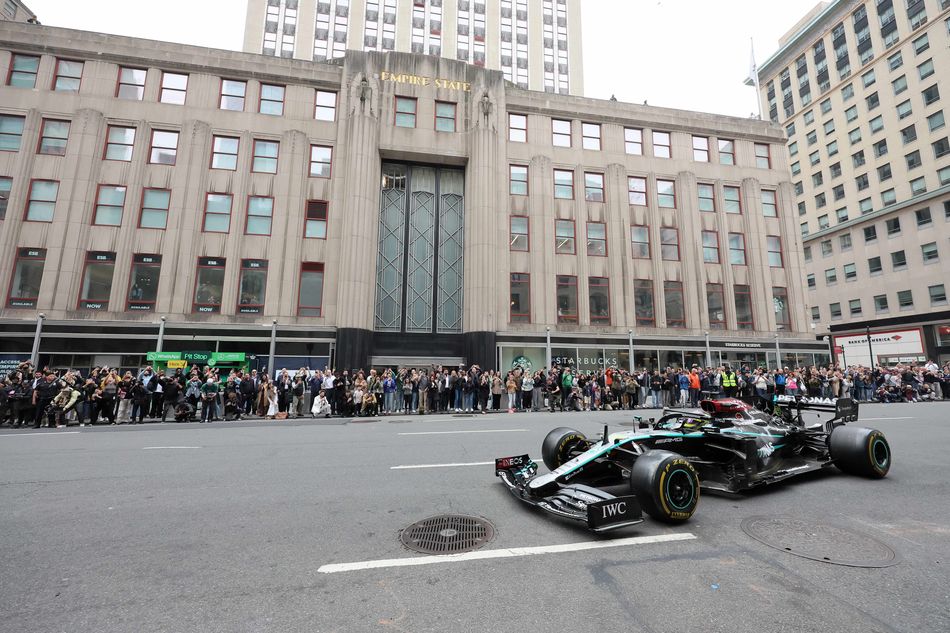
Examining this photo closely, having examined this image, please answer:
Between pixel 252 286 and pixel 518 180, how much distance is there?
53.9 ft

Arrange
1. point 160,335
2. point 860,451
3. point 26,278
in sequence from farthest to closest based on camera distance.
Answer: point 26,278 < point 160,335 < point 860,451

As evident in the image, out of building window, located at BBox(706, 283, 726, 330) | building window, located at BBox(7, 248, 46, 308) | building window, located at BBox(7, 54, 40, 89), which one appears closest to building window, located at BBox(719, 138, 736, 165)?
building window, located at BBox(706, 283, 726, 330)

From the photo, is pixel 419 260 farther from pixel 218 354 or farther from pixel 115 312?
pixel 115 312

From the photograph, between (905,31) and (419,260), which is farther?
(905,31)

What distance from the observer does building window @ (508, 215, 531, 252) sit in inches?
995

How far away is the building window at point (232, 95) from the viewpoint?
23.9 m

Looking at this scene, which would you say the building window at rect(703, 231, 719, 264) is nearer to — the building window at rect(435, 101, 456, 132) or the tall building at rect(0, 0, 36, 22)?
the building window at rect(435, 101, 456, 132)

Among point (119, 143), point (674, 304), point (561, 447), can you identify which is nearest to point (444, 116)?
point (119, 143)

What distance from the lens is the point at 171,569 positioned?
3.51 metres

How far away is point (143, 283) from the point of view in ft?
69.9

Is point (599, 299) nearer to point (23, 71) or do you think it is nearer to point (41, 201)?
point (41, 201)

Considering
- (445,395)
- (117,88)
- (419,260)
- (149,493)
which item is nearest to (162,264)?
(117,88)

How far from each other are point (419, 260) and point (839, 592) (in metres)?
23.3

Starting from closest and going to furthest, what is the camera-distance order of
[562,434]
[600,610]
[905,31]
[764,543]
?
[600,610]
[764,543]
[562,434]
[905,31]
